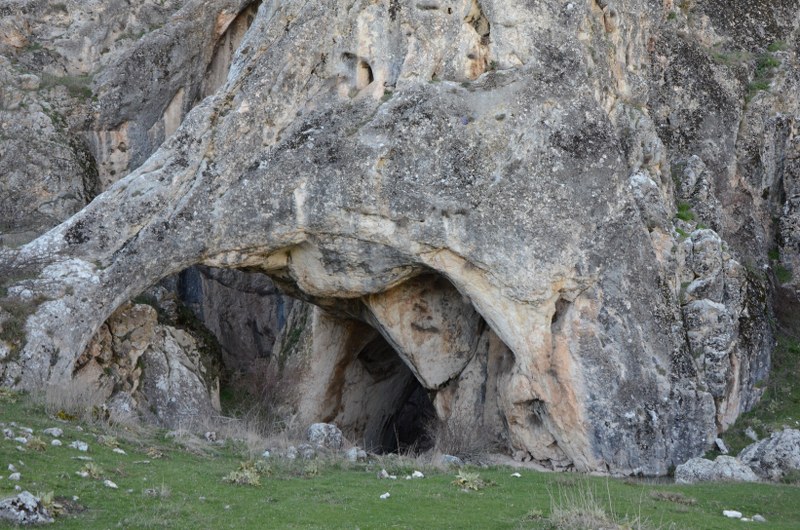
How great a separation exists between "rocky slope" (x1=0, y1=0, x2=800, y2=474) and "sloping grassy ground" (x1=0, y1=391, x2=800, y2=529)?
9.93ft

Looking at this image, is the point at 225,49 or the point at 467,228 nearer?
the point at 467,228

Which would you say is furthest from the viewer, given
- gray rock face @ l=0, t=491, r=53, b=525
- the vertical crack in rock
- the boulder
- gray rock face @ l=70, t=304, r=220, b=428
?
the vertical crack in rock

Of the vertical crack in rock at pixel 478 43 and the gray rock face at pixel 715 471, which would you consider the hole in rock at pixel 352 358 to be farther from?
the vertical crack in rock at pixel 478 43

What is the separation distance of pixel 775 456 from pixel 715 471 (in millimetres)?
1555

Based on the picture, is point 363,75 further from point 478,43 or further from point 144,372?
point 144,372

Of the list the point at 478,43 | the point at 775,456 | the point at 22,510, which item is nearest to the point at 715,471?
the point at 775,456

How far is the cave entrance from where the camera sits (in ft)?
87.8

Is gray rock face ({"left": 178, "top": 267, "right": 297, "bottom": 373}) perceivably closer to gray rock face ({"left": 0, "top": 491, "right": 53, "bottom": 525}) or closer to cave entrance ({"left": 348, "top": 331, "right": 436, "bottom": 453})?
cave entrance ({"left": 348, "top": 331, "right": 436, "bottom": 453})

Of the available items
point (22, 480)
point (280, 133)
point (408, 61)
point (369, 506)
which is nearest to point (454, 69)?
point (408, 61)

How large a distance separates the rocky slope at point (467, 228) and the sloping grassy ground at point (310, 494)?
3027 mm

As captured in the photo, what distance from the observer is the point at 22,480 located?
12.1 m

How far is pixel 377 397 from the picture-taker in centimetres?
2781

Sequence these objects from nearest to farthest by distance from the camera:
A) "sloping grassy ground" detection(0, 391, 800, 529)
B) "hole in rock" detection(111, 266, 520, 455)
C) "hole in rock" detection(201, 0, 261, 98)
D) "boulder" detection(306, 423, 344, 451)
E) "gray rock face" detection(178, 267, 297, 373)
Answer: "sloping grassy ground" detection(0, 391, 800, 529) → "boulder" detection(306, 423, 344, 451) → "hole in rock" detection(111, 266, 520, 455) → "gray rock face" detection(178, 267, 297, 373) → "hole in rock" detection(201, 0, 261, 98)

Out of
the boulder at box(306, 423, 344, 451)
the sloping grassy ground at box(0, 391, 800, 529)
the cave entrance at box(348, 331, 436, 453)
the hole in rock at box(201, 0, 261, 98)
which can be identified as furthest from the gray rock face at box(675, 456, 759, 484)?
the hole in rock at box(201, 0, 261, 98)
